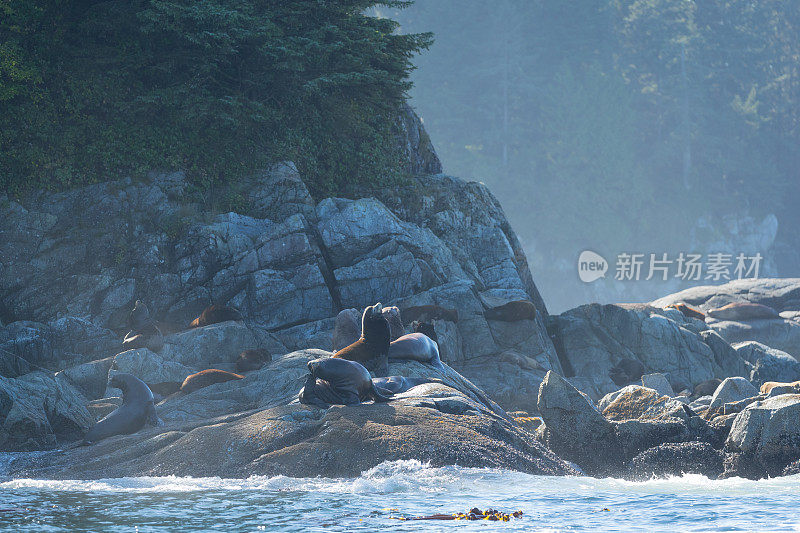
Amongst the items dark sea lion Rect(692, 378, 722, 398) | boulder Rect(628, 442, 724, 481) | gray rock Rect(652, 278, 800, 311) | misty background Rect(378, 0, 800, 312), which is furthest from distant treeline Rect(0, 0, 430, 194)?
misty background Rect(378, 0, 800, 312)

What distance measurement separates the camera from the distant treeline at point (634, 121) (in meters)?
98.1

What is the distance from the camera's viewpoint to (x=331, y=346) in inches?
844

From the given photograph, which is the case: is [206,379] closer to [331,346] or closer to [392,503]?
[331,346]

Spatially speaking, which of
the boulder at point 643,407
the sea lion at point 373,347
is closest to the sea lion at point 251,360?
the sea lion at point 373,347

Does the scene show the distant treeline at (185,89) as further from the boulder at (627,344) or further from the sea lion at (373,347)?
the sea lion at (373,347)

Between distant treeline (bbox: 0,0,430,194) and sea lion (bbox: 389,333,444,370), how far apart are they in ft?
43.2

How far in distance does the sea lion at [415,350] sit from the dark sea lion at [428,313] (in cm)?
730

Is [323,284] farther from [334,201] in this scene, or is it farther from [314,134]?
[314,134]

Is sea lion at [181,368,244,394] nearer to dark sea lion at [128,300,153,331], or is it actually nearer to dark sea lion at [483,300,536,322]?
dark sea lion at [128,300,153,331]

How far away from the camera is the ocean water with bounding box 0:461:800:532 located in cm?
845

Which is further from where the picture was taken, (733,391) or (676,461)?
(733,391)

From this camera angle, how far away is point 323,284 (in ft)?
80.8

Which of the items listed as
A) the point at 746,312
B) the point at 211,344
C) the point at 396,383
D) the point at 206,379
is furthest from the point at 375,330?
the point at 746,312

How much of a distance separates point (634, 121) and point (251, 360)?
3535 inches
